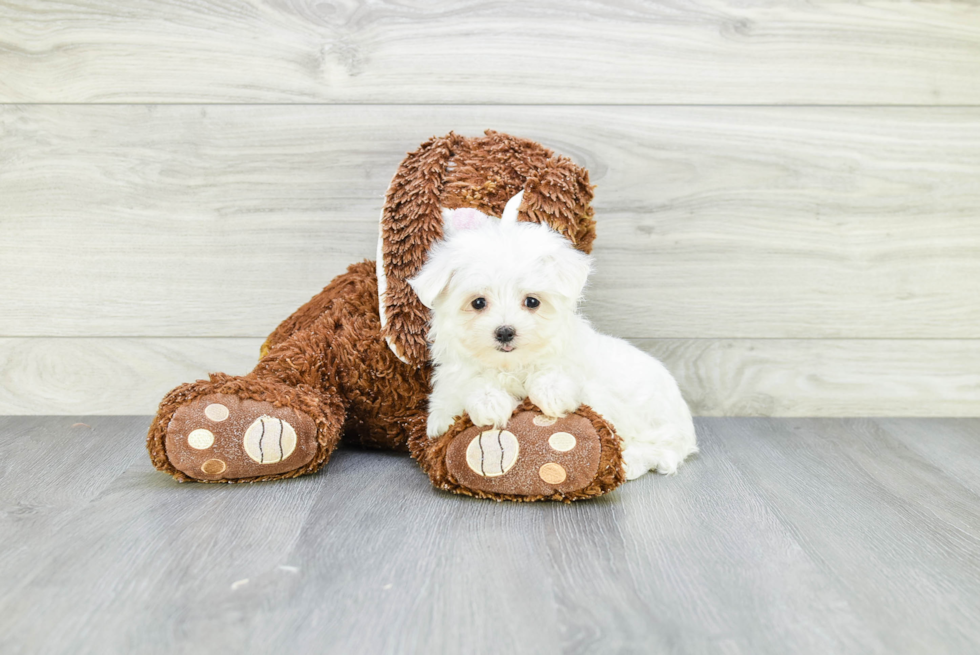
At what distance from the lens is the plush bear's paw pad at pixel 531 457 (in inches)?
40.1

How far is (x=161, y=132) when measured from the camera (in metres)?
1.46

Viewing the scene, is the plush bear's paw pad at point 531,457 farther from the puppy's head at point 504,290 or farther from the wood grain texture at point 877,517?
the wood grain texture at point 877,517

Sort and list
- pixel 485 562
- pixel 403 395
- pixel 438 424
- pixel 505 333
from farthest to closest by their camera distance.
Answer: pixel 403 395, pixel 438 424, pixel 505 333, pixel 485 562

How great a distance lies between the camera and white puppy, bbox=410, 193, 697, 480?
1.03 m

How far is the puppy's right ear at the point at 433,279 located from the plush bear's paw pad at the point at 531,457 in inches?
7.6

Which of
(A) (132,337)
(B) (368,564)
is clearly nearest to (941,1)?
(B) (368,564)

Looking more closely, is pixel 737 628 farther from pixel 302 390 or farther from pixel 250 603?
pixel 302 390

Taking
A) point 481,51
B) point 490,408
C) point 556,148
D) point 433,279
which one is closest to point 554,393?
point 490,408

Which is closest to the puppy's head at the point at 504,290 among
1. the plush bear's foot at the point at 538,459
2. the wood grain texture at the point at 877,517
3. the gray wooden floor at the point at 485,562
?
the plush bear's foot at the point at 538,459

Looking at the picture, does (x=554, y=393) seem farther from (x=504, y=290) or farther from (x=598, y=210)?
(x=598, y=210)

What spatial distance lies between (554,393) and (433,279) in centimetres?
22

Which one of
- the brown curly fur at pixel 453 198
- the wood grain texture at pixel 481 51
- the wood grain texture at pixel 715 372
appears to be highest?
the wood grain texture at pixel 481 51

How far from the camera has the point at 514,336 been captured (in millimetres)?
1020

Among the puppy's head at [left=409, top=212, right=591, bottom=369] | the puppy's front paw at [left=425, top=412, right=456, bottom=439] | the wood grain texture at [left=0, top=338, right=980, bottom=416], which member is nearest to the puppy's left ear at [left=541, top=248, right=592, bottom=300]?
the puppy's head at [left=409, top=212, right=591, bottom=369]
